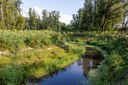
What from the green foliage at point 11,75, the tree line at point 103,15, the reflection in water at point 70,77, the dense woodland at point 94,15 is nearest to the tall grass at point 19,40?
the reflection in water at point 70,77

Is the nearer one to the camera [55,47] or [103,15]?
[55,47]

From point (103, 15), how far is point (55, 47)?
113 feet

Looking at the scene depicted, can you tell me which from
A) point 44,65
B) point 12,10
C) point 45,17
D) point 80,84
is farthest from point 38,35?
→ point 45,17

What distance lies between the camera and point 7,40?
21500 millimetres

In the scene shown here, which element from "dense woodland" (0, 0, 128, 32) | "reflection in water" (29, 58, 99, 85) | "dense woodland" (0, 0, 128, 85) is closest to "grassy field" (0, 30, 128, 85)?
"dense woodland" (0, 0, 128, 85)

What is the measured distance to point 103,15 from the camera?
60.4m

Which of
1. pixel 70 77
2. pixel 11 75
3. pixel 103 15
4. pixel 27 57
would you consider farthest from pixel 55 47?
pixel 103 15

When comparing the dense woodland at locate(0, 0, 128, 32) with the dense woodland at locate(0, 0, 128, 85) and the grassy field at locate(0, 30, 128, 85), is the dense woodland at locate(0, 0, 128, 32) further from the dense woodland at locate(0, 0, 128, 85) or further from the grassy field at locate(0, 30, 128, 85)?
the grassy field at locate(0, 30, 128, 85)

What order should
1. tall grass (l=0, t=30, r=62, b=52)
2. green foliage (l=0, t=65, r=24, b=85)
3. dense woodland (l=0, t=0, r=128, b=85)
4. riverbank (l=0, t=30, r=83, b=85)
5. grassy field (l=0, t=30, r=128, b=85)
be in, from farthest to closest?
tall grass (l=0, t=30, r=62, b=52) < riverbank (l=0, t=30, r=83, b=85) < dense woodland (l=0, t=0, r=128, b=85) < green foliage (l=0, t=65, r=24, b=85) < grassy field (l=0, t=30, r=128, b=85)

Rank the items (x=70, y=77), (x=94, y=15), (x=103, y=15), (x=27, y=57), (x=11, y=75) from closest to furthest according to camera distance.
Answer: (x=11, y=75), (x=70, y=77), (x=27, y=57), (x=103, y=15), (x=94, y=15)

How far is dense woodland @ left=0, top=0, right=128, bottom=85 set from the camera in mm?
14922

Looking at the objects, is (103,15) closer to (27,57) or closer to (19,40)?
(19,40)

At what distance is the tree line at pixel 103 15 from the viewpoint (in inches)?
2277

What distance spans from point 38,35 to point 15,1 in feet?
124
